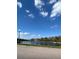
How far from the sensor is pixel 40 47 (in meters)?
1.75

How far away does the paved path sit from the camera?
69.4 inches

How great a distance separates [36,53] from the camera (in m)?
1.77

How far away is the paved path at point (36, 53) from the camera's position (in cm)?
176
